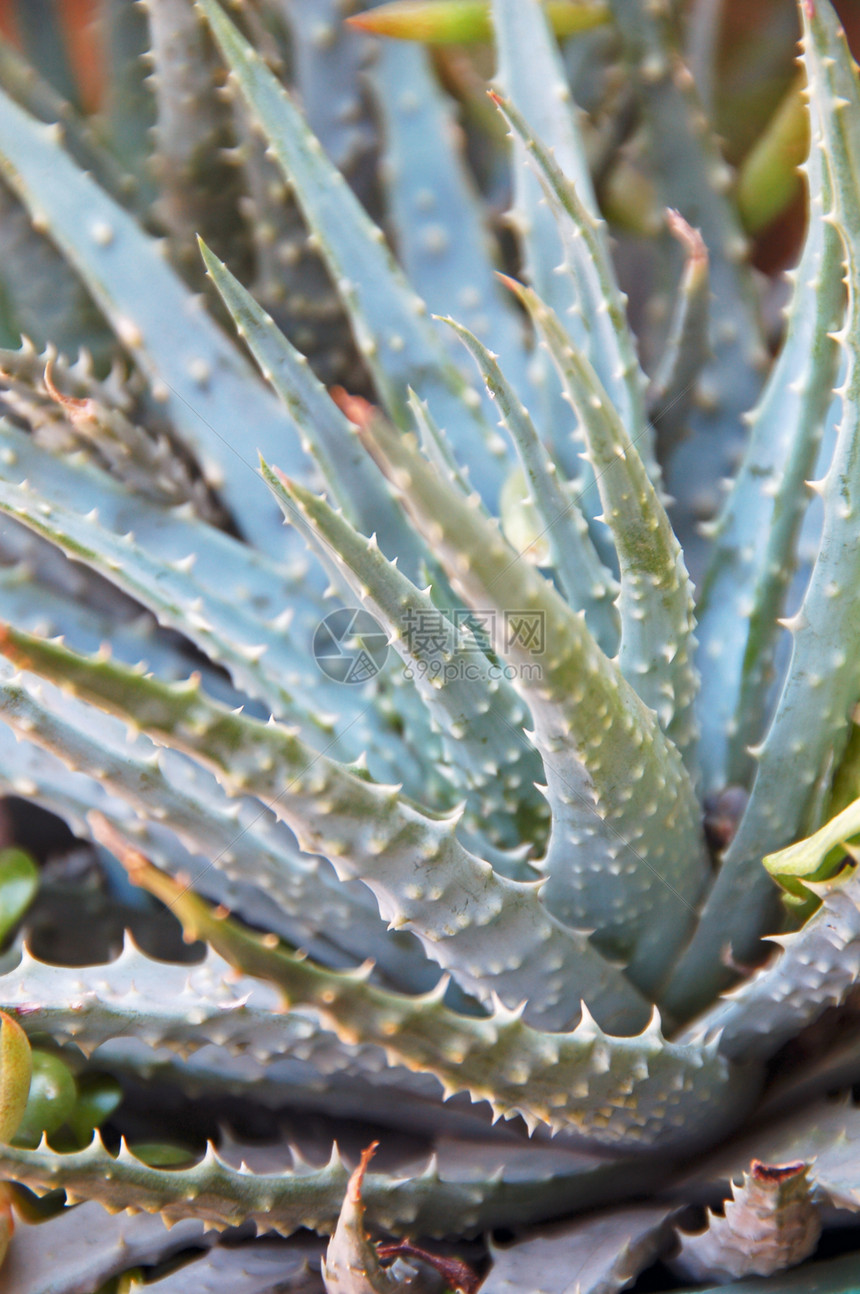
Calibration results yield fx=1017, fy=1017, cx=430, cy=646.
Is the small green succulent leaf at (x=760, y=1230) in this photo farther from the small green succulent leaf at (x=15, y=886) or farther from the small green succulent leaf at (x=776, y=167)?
the small green succulent leaf at (x=776, y=167)

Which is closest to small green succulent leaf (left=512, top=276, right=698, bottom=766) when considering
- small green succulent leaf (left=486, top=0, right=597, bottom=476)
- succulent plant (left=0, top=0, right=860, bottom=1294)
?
succulent plant (left=0, top=0, right=860, bottom=1294)

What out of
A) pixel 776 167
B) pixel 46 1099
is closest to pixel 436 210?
pixel 776 167

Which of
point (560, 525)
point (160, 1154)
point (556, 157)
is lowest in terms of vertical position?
point (160, 1154)

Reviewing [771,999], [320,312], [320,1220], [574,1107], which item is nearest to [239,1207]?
[320,1220]

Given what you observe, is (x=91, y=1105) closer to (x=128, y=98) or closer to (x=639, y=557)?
(x=639, y=557)

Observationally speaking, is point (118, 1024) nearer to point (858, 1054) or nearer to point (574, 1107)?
point (574, 1107)

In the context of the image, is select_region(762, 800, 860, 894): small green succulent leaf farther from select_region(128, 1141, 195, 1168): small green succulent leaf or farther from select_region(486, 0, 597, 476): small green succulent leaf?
select_region(128, 1141, 195, 1168): small green succulent leaf
